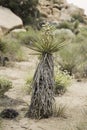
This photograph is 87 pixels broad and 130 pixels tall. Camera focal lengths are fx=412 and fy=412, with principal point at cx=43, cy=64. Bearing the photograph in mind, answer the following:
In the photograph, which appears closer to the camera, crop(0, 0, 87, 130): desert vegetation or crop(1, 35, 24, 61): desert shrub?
crop(0, 0, 87, 130): desert vegetation

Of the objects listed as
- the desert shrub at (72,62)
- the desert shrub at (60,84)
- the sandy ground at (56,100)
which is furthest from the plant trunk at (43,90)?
the desert shrub at (72,62)

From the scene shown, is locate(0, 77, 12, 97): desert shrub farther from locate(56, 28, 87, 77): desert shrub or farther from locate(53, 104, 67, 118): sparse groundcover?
locate(56, 28, 87, 77): desert shrub

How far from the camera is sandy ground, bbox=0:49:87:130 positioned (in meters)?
7.83

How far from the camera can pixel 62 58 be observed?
578 inches

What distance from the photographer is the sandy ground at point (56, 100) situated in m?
7.83

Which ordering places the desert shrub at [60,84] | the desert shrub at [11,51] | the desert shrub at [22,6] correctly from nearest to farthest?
the desert shrub at [60,84], the desert shrub at [11,51], the desert shrub at [22,6]

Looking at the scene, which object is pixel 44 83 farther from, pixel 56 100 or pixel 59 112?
pixel 56 100

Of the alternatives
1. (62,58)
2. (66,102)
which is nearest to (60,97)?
(66,102)

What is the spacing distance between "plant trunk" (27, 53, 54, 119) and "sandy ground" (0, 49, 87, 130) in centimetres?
19

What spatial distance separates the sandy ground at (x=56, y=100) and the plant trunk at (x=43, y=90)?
0.19m

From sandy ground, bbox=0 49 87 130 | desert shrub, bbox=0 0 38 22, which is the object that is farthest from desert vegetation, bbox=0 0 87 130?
desert shrub, bbox=0 0 38 22

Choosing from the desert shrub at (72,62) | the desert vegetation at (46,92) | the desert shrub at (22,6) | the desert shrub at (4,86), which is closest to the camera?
the desert vegetation at (46,92)

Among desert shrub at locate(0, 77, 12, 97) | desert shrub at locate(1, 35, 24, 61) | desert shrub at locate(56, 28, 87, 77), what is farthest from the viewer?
desert shrub at locate(1, 35, 24, 61)

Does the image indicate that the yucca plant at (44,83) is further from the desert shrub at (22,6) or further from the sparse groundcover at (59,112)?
the desert shrub at (22,6)
